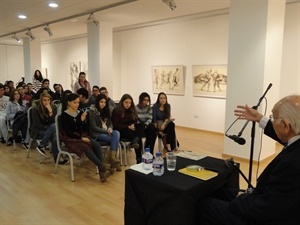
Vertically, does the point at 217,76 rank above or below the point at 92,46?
below

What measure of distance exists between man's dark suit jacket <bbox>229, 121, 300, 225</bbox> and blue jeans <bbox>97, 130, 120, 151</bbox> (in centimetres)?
281

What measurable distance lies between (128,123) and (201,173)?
2.69 m

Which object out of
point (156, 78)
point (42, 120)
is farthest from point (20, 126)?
point (156, 78)

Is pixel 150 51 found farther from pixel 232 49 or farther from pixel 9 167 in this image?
pixel 9 167

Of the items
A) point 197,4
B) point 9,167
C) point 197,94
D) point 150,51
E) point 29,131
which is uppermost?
point 197,4

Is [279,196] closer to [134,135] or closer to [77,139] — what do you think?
[77,139]

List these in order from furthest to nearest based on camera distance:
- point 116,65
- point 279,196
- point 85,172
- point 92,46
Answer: point 116,65 → point 92,46 → point 85,172 → point 279,196

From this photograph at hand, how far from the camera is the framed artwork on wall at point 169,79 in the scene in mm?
7996

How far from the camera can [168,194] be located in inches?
77.5

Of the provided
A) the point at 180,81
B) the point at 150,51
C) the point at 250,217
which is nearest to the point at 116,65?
the point at 150,51

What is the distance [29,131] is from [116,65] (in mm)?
5209

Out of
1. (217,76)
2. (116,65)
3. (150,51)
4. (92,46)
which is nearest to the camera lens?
(217,76)

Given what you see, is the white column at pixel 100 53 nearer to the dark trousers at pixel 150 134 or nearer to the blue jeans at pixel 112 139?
the dark trousers at pixel 150 134

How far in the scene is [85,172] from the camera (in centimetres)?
435
